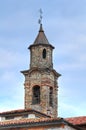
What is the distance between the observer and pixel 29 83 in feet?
156

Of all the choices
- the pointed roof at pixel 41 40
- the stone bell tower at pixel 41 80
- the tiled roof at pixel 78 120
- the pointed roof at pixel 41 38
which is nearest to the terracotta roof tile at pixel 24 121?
the tiled roof at pixel 78 120

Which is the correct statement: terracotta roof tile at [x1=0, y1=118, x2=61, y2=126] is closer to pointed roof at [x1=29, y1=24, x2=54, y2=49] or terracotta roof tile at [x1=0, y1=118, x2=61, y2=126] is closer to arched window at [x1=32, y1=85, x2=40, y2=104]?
arched window at [x1=32, y1=85, x2=40, y2=104]

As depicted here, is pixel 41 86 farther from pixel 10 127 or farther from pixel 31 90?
pixel 10 127

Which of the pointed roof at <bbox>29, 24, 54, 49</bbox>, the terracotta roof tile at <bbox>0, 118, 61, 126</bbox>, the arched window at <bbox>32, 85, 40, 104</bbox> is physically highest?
the pointed roof at <bbox>29, 24, 54, 49</bbox>

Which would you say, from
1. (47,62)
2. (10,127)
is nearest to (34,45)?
(47,62)

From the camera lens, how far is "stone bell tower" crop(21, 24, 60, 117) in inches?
1826

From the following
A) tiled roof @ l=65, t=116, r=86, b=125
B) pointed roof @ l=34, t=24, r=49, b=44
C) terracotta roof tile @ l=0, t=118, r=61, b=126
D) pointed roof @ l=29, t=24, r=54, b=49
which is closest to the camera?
terracotta roof tile @ l=0, t=118, r=61, b=126

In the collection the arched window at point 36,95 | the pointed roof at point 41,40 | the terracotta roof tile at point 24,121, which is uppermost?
the pointed roof at point 41,40

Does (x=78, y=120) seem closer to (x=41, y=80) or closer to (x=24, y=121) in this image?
(x=24, y=121)

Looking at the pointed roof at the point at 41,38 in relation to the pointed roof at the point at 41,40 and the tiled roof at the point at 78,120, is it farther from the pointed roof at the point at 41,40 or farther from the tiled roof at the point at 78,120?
the tiled roof at the point at 78,120

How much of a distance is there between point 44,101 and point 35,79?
2.47m

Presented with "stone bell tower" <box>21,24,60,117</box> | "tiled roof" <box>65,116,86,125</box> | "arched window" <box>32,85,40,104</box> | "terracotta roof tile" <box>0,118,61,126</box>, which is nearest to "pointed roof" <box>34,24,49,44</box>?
"stone bell tower" <box>21,24,60,117</box>

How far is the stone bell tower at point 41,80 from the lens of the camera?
152 feet

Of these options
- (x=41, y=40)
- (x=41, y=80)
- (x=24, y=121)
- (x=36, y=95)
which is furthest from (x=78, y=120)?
(x=41, y=40)
